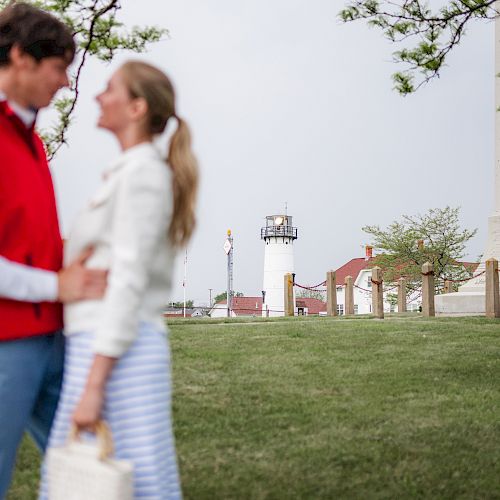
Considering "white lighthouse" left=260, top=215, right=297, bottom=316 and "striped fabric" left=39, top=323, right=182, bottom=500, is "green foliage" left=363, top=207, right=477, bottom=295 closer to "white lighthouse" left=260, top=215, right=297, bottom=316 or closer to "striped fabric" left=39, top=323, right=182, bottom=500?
"white lighthouse" left=260, top=215, right=297, bottom=316

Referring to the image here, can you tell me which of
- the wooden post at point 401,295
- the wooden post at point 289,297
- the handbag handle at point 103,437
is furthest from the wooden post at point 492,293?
the handbag handle at point 103,437

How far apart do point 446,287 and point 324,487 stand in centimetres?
2698

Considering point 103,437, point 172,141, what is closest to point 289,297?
point 172,141

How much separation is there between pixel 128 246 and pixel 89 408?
414 mm

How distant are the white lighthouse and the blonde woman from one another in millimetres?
55155

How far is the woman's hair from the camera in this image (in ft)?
6.93

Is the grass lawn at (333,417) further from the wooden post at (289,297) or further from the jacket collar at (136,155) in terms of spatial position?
the wooden post at (289,297)

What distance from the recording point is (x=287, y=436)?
5570mm

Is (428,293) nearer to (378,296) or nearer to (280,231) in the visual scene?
(378,296)

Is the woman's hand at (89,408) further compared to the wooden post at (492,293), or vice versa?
the wooden post at (492,293)

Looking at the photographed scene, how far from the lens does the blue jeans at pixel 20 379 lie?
7.52 feet

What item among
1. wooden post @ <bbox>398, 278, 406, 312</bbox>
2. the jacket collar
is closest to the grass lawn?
the jacket collar

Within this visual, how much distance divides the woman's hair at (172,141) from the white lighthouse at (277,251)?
55.1 m

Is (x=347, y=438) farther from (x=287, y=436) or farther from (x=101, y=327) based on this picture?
(x=101, y=327)
